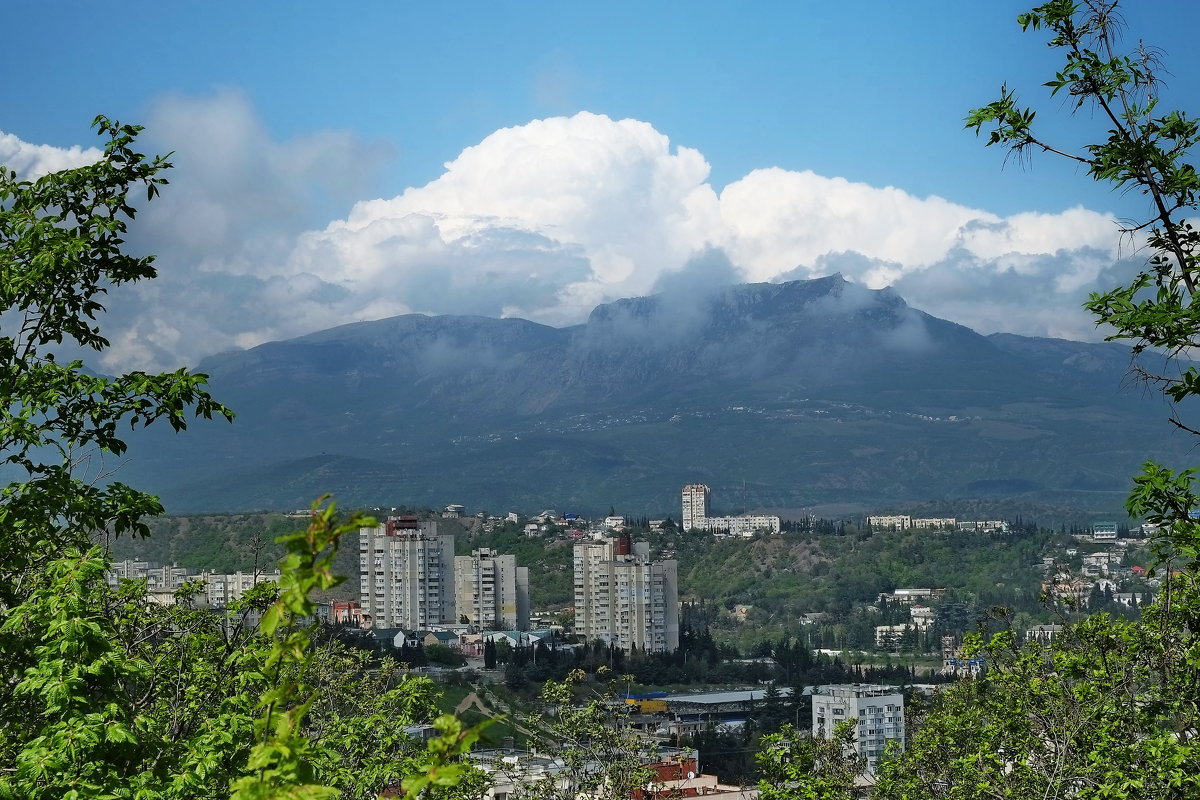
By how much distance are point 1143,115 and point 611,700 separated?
9.94m

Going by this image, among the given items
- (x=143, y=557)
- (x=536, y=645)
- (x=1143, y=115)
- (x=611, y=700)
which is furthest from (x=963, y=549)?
(x=1143, y=115)

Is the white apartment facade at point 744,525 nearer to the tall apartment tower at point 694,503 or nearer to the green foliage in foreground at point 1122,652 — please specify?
the tall apartment tower at point 694,503

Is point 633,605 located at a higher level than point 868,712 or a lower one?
higher

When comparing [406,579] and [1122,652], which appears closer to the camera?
[1122,652]

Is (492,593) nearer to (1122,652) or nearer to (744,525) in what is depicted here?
(744,525)

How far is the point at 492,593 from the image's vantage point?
9350 cm

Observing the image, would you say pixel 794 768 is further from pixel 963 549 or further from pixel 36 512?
pixel 963 549

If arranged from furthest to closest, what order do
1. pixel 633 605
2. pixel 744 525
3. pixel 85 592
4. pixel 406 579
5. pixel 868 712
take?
pixel 744 525 < pixel 406 579 < pixel 633 605 < pixel 868 712 < pixel 85 592

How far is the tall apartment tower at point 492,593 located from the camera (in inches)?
3654

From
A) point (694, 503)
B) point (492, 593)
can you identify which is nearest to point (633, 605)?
point (492, 593)

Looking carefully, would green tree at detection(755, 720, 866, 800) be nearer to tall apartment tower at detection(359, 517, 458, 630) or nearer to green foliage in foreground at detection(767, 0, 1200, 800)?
green foliage in foreground at detection(767, 0, 1200, 800)

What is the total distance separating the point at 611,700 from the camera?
13922 millimetres

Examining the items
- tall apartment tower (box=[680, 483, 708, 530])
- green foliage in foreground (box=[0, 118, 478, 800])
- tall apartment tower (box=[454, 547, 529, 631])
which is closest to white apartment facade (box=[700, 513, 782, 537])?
tall apartment tower (box=[680, 483, 708, 530])

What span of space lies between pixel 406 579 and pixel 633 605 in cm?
1821
